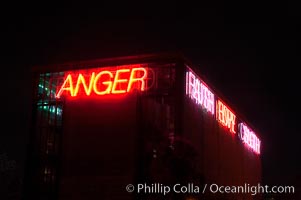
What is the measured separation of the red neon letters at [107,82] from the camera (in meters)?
37.3

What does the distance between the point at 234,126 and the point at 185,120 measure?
47.3 ft

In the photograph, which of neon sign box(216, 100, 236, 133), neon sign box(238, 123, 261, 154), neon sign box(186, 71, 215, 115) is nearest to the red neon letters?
neon sign box(186, 71, 215, 115)

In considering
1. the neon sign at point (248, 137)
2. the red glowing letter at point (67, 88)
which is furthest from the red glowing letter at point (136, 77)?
the neon sign at point (248, 137)

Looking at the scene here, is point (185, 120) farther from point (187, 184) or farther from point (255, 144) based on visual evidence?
point (255, 144)

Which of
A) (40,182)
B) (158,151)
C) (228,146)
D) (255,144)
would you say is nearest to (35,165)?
(40,182)

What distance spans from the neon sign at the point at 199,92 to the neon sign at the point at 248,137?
380 inches

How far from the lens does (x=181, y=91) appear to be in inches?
1422

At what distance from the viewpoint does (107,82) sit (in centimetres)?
3831

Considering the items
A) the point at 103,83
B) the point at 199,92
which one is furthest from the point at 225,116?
the point at 103,83

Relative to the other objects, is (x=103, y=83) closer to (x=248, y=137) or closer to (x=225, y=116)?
(x=225, y=116)

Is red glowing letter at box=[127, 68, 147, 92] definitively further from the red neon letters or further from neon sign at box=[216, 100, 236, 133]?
neon sign at box=[216, 100, 236, 133]

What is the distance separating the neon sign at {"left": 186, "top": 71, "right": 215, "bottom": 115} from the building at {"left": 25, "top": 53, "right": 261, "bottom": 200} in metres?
0.07

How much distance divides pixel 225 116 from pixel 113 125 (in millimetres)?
12920

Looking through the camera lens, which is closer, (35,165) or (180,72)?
(180,72)
